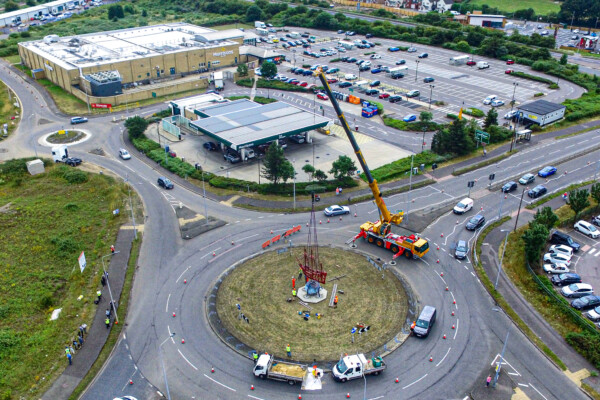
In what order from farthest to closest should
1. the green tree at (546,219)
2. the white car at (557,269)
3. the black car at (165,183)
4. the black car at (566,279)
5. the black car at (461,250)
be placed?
the black car at (165,183), the green tree at (546,219), the black car at (461,250), the white car at (557,269), the black car at (566,279)

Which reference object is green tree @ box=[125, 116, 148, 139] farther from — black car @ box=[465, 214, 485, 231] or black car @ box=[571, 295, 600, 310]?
black car @ box=[571, 295, 600, 310]

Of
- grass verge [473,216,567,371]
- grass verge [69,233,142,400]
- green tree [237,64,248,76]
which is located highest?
green tree [237,64,248,76]

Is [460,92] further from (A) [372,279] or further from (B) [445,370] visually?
(B) [445,370]

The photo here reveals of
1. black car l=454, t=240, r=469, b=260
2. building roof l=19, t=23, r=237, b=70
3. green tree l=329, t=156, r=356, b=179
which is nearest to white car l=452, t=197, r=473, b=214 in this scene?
black car l=454, t=240, r=469, b=260

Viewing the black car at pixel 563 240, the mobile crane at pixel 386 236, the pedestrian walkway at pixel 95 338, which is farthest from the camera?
the black car at pixel 563 240

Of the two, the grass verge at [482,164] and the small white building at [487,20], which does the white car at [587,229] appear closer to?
the grass verge at [482,164]

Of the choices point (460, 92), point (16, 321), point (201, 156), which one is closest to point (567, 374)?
point (16, 321)

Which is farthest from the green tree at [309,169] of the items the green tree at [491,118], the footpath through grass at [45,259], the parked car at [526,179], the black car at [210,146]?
the green tree at [491,118]
